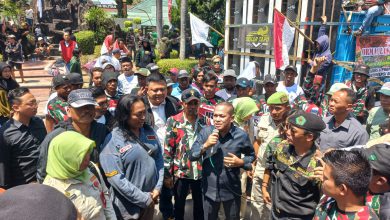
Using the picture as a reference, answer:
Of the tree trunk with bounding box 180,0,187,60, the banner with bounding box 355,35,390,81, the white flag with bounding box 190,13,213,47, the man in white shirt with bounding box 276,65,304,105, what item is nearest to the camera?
the man in white shirt with bounding box 276,65,304,105

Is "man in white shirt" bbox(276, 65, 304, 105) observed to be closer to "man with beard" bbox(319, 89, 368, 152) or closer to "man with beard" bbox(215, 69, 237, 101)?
"man with beard" bbox(215, 69, 237, 101)

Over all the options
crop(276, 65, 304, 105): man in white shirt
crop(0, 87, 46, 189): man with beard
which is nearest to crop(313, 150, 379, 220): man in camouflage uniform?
crop(0, 87, 46, 189): man with beard

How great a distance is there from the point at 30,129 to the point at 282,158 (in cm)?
247


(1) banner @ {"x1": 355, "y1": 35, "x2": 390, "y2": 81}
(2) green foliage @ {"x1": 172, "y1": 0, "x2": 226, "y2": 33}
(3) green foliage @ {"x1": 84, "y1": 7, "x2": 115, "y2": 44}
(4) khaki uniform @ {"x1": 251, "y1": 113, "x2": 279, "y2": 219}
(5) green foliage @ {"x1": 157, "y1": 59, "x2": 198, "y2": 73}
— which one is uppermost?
(2) green foliage @ {"x1": 172, "y1": 0, "x2": 226, "y2": 33}

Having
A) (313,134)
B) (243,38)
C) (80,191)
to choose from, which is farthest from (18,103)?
(243,38)

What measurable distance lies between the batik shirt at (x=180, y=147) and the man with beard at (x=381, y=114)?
6.59 feet

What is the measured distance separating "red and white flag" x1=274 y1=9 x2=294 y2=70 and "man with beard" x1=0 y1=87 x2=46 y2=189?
4.53 m

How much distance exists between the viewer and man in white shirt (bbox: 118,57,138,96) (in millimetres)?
5301

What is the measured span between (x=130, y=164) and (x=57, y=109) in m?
1.44

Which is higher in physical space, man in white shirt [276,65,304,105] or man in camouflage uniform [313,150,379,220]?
man in white shirt [276,65,304,105]

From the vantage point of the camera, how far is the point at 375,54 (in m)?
6.73

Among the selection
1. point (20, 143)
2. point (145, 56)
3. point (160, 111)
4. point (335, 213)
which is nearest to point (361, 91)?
point (160, 111)

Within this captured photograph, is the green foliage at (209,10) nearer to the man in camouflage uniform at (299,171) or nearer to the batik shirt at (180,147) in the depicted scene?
the batik shirt at (180,147)

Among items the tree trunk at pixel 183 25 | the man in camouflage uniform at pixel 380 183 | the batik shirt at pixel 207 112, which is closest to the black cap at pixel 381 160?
the man in camouflage uniform at pixel 380 183
